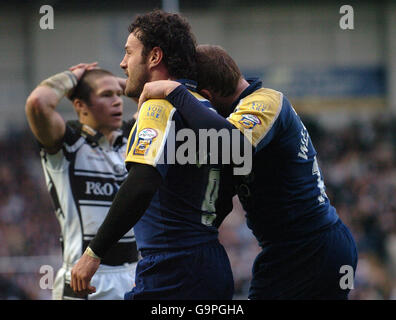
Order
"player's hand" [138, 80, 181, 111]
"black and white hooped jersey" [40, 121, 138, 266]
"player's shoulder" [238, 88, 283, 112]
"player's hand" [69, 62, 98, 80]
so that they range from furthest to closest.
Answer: "player's hand" [69, 62, 98, 80] < "black and white hooped jersey" [40, 121, 138, 266] < "player's shoulder" [238, 88, 283, 112] < "player's hand" [138, 80, 181, 111]

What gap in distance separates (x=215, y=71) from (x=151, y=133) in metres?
0.63

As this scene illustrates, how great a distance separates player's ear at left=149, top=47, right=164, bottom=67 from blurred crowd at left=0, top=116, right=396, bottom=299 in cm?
572

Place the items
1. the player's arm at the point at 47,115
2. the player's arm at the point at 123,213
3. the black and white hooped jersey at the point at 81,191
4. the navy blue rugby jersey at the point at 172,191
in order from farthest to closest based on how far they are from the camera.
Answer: the black and white hooped jersey at the point at 81,191 → the player's arm at the point at 47,115 → the navy blue rugby jersey at the point at 172,191 → the player's arm at the point at 123,213

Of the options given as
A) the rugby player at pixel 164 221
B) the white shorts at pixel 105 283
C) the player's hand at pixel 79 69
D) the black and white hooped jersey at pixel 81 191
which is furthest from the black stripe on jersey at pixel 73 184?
the rugby player at pixel 164 221

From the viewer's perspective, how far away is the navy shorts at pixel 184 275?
2941 millimetres

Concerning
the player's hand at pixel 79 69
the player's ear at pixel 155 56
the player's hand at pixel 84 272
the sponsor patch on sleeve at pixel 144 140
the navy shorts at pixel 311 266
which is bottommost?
the navy shorts at pixel 311 266

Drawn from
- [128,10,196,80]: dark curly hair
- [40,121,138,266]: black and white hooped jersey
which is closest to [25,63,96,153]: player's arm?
[40,121,138,266]: black and white hooped jersey

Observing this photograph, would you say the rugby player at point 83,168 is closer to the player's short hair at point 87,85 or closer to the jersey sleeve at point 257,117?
the player's short hair at point 87,85

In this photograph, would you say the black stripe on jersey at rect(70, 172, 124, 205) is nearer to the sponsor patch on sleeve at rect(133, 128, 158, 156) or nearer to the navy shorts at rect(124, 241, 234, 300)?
the navy shorts at rect(124, 241, 234, 300)

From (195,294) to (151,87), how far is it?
1.05 metres

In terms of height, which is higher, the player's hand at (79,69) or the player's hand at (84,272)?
the player's hand at (79,69)

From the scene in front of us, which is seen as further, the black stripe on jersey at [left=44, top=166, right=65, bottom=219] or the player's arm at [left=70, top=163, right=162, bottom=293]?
the black stripe on jersey at [left=44, top=166, right=65, bottom=219]

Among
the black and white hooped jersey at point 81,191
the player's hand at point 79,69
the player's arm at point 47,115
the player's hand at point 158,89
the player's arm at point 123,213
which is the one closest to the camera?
the player's arm at point 123,213

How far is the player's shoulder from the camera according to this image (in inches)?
125
